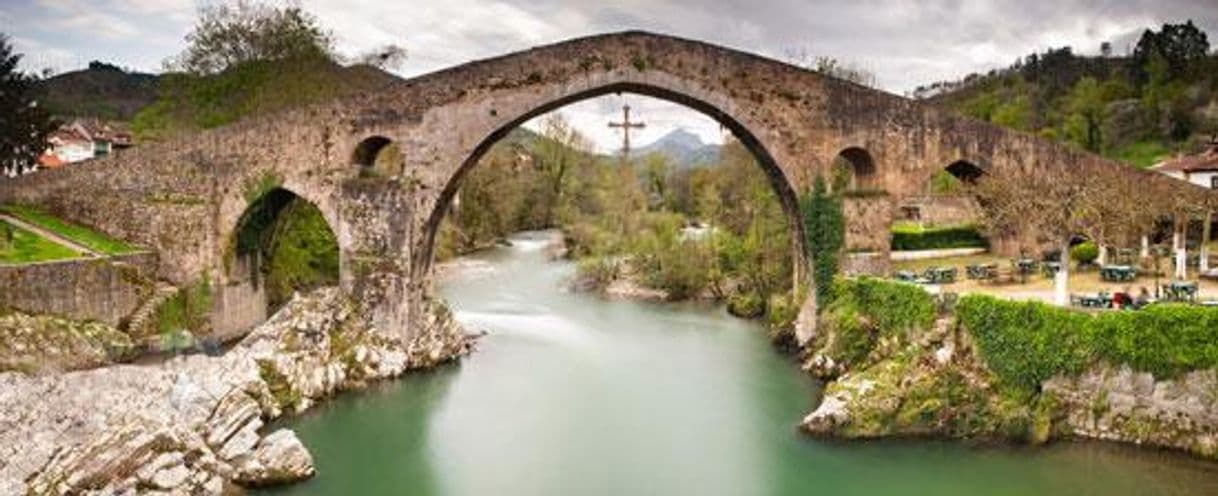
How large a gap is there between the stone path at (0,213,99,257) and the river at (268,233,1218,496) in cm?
720

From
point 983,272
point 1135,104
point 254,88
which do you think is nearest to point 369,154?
point 254,88

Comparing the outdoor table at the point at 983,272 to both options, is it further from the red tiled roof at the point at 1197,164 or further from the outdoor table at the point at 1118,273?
the red tiled roof at the point at 1197,164

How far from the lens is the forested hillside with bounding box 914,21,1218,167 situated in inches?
1907

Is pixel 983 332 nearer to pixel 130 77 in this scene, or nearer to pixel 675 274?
pixel 675 274

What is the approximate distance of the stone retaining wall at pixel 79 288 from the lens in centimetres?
1872

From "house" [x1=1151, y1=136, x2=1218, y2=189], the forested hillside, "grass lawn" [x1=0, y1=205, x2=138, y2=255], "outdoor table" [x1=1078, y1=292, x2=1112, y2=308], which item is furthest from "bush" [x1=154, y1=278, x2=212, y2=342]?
the forested hillside

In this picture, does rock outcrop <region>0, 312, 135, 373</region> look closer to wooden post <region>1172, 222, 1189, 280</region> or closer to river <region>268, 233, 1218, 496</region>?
river <region>268, 233, 1218, 496</region>

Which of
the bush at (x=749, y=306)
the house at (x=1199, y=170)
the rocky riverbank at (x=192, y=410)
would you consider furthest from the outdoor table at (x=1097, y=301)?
the house at (x=1199, y=170)

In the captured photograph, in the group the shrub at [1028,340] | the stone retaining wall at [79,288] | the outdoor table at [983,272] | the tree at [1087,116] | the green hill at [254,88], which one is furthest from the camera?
the tree at [1087,116]

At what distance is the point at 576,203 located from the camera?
56.2 meters

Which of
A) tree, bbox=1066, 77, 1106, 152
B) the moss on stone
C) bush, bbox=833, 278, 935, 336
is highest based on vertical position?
tree, bbox=1066, 77, 1106, 152

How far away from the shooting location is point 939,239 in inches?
1070

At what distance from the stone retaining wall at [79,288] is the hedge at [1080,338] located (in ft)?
57.7

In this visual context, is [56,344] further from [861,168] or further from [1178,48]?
[1178,48]
